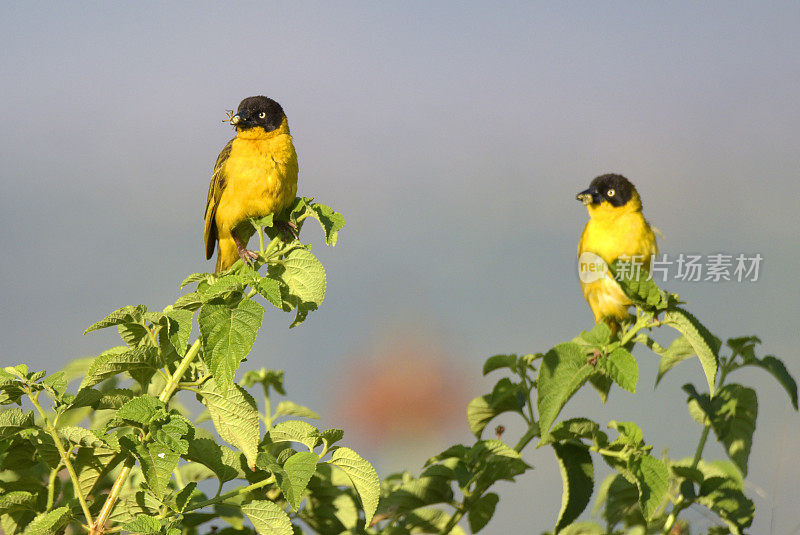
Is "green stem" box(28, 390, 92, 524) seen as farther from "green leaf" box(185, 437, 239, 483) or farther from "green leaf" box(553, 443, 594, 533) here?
"green leaf" box(553, 443, 594, 533)

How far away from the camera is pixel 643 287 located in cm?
277

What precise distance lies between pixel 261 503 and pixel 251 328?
539 mm

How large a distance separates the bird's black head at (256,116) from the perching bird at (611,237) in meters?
1.79

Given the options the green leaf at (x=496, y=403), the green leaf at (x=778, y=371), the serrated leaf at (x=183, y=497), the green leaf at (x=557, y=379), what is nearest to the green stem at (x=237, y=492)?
the serrated leaf at (x=183, y=497)

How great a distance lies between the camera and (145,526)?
2.04 m

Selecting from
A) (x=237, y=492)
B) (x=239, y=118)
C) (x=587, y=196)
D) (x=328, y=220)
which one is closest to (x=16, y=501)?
(x=237, y=492)

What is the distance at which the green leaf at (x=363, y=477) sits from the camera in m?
2.29

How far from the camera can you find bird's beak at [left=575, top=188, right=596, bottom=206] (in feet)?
15.0

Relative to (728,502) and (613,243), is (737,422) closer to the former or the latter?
(728,502)

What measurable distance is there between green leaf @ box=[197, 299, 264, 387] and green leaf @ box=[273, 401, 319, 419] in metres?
1.32

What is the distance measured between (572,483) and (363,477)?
0.93 m

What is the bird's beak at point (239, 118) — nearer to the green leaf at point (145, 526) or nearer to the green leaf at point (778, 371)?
the green leaf at point (145, 526)

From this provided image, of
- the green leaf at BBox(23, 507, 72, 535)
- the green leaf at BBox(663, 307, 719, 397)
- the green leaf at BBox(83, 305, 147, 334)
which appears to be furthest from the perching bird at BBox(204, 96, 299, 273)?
the green leaf at BBox(663, 307, 719, 397)

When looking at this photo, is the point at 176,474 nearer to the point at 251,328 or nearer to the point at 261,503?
the point at 261,503
